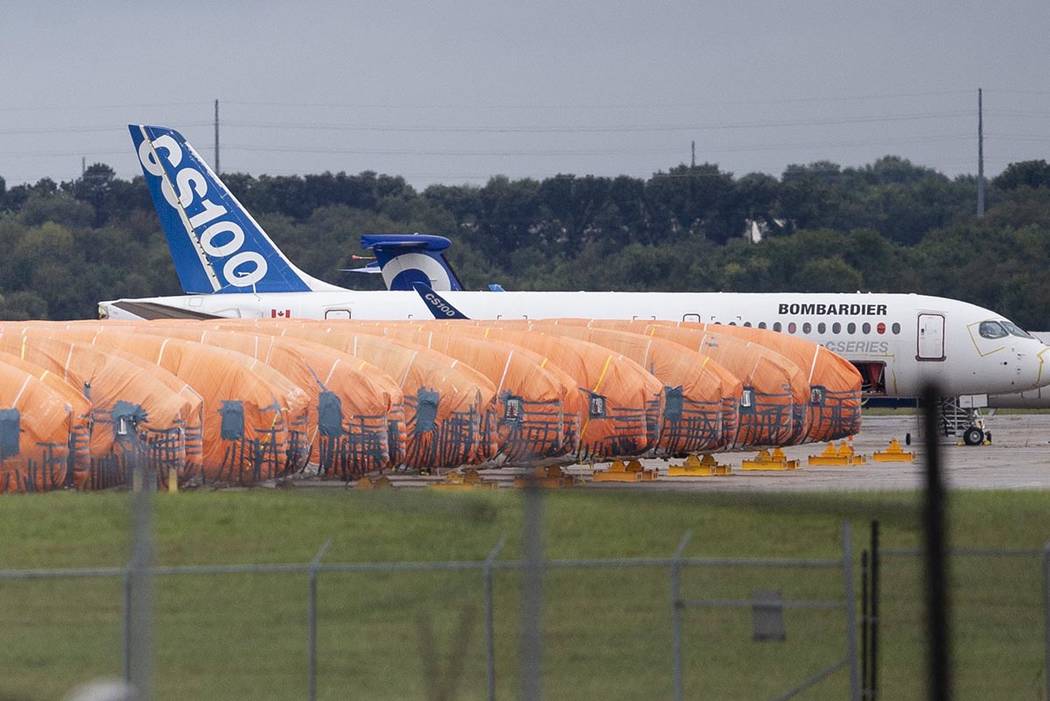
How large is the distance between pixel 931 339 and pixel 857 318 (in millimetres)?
2086

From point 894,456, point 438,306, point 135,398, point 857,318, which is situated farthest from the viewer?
point 438,306

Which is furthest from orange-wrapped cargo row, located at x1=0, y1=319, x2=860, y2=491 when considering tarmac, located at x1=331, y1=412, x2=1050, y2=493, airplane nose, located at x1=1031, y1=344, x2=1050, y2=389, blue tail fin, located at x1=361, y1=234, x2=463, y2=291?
blue tail fin, located at x1=361, y1=234, x2=463, y2=291

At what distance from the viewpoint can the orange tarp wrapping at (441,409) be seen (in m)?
31.9

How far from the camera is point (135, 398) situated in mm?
27906

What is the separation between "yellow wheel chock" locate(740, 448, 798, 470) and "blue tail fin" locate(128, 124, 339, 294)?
1976 cm

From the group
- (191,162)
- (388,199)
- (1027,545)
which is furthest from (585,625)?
(388,199)

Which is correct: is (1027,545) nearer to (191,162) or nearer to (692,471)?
(692,471)

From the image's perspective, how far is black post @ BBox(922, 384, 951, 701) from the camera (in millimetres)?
7008

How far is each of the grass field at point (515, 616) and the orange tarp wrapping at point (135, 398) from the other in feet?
51.1

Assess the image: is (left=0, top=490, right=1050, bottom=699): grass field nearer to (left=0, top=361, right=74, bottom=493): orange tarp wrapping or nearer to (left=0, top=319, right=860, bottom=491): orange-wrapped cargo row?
(left=0, top=319, right=860, bottom=491): orange-wrapped cargo row

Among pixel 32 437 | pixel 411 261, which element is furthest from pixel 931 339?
pixel 32 437

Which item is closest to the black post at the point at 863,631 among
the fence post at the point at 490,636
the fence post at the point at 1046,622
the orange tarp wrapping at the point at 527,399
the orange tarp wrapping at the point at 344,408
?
the fence post at the point at 1046,622

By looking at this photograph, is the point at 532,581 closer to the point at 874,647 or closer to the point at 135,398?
the point at 874,647

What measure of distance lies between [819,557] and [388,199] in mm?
123980
